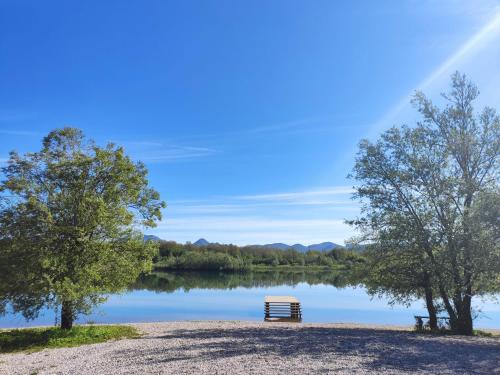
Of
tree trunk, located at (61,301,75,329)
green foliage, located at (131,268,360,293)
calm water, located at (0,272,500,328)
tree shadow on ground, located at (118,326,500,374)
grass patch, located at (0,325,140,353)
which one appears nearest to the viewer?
tree shadow on ground, located at (118,326,500,374)

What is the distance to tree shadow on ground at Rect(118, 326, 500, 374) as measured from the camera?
36.8 feet

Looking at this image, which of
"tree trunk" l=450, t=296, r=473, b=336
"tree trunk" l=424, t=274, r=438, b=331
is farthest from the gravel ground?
"tree trunk" l=424, t=274, r=438, b=331

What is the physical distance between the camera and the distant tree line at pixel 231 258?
113 metres

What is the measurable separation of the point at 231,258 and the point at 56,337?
101 metres

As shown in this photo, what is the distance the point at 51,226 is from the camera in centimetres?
1677

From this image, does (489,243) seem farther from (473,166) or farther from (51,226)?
(51,226)

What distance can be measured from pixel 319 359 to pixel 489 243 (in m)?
10.4

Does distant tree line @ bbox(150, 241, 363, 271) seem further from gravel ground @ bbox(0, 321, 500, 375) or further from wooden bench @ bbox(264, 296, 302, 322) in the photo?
gravel ground @ bbox(0, 321, 500, 375)

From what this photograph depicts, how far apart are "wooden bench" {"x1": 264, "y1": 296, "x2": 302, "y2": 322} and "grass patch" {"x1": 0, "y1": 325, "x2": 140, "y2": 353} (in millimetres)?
11738

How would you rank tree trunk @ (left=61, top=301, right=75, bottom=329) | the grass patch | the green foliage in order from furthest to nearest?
the green foliage < tree trunk @ (left=61, top=301, right=75, bottom=329) < the grass patch

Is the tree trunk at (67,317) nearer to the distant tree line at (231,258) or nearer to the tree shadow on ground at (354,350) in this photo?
the tree shadow on ground at (354,350)


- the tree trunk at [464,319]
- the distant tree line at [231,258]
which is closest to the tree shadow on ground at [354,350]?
the tree trunk at [464,319]

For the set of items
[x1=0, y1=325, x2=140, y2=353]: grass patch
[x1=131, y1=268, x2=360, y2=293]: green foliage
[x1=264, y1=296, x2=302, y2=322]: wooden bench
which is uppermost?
[x1=0, y1=325, x2=140, y2=353]: grass patch

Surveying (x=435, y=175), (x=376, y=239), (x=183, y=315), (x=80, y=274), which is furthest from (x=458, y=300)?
(x=183, y=315)
